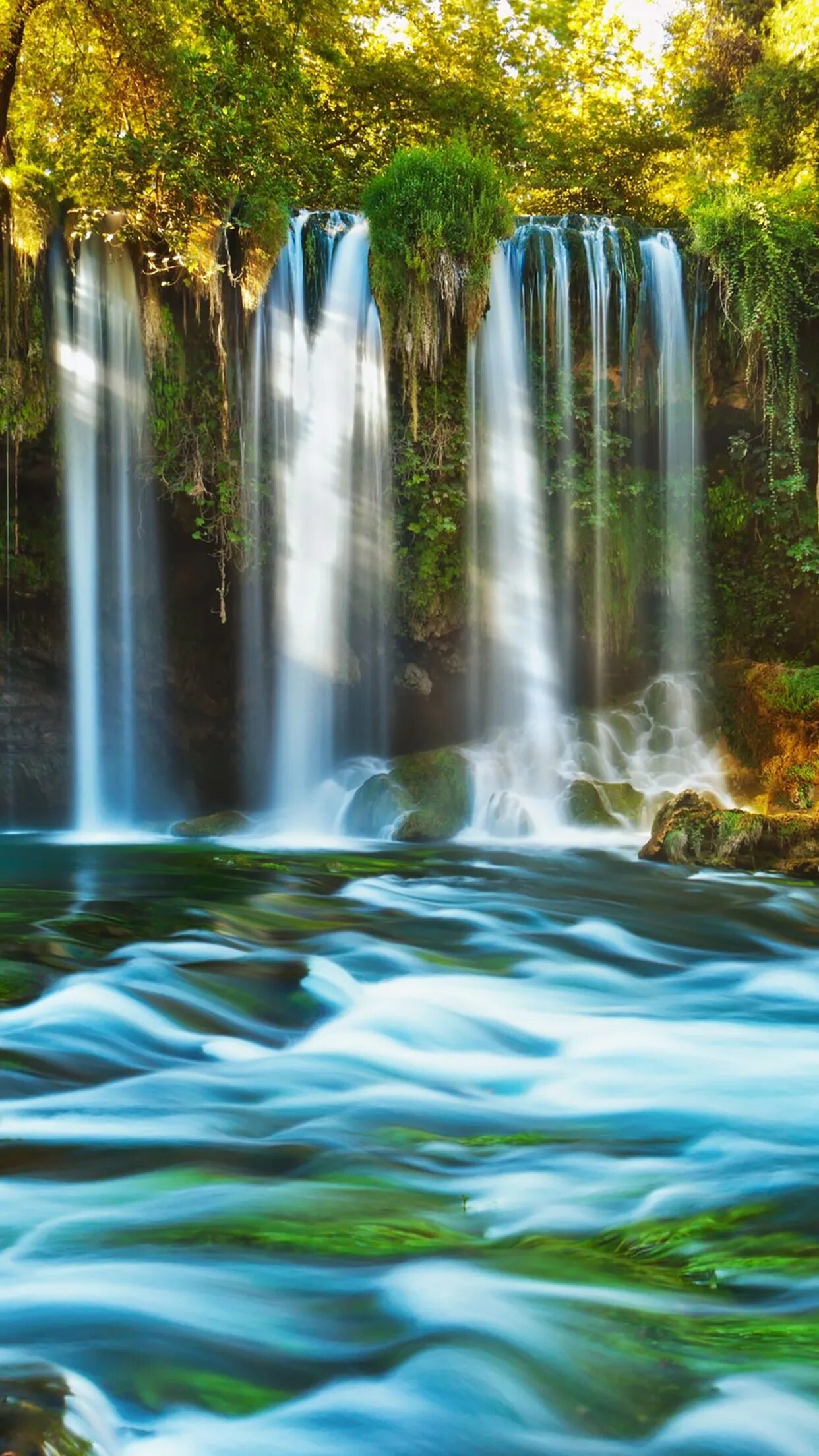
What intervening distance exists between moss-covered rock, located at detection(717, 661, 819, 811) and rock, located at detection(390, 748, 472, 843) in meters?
2.54

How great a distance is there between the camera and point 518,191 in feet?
54.3

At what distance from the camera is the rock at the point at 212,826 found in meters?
10.7

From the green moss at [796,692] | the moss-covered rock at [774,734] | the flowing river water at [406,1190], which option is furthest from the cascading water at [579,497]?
the flowing river water at [406,1190]

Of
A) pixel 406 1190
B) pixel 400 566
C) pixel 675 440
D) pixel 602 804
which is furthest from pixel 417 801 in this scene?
pixel 406 1190

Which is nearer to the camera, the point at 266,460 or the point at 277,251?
the point at 277,251

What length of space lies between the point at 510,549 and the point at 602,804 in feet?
10.3

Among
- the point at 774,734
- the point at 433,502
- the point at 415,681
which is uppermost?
the point at 433,502

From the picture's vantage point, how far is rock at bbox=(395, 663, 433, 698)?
486 inches

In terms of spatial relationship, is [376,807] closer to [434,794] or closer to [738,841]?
[434,794]

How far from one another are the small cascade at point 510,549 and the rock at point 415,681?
22.2 inches

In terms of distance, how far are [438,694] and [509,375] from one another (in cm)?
338

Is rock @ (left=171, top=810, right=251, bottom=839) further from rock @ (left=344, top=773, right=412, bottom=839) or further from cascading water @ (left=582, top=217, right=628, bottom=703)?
cascading water @ (left=582, top=217, right=628, bottom=703)

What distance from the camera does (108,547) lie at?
11359mm

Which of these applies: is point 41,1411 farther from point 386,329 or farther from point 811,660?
point 811,660
